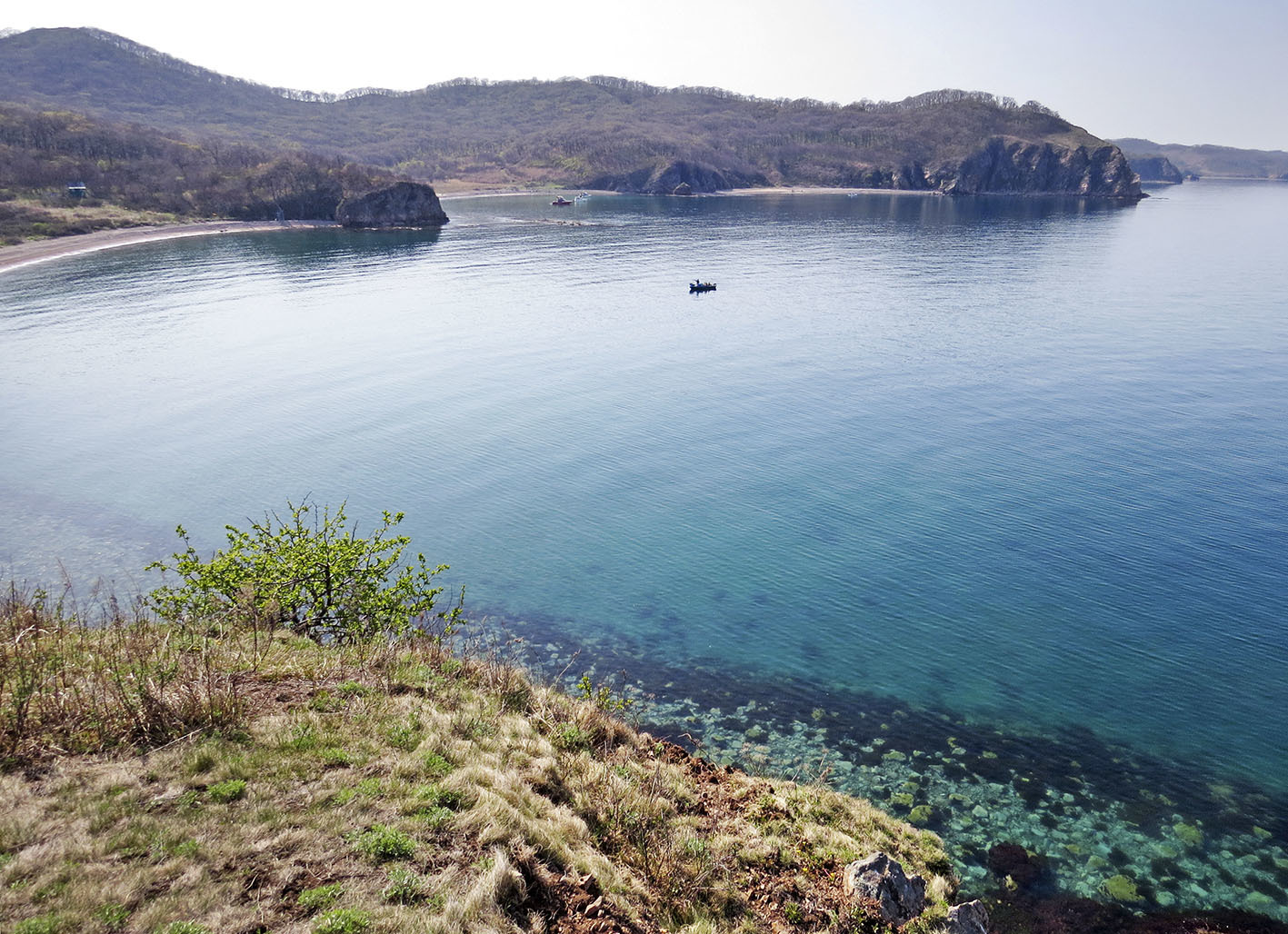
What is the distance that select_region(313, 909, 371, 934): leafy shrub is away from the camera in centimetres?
1024

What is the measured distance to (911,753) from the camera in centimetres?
2234

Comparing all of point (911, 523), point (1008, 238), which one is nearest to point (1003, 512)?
point (911, 523)

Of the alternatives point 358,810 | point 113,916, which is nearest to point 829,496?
point 358,810

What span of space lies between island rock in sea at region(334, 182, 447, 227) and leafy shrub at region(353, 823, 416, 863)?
190 m

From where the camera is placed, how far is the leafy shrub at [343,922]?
10.2 meters

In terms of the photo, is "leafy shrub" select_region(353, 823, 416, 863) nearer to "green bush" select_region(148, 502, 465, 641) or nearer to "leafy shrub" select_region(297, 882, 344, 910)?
"leafy shrub" select_region(297, 882, 344, 910)

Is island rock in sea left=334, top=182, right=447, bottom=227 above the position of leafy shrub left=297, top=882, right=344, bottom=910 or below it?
above

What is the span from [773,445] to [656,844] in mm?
34260

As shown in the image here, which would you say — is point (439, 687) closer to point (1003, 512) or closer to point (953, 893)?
point (953, 893)

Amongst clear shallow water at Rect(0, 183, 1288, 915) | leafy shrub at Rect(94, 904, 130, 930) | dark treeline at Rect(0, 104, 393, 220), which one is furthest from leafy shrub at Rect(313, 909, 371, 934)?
dark treeline at Rect(0, 104, 393, 220)


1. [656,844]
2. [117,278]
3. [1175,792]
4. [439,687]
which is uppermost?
[117,278]

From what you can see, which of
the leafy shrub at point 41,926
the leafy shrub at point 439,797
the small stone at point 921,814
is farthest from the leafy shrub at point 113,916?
the small stone at point 921,814

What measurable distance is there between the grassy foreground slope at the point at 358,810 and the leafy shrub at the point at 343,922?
0.12 ft

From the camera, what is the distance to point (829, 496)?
40.0 m
